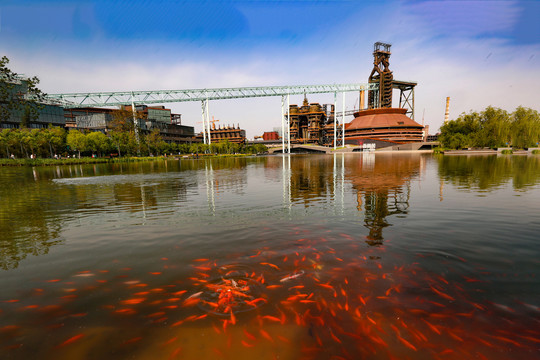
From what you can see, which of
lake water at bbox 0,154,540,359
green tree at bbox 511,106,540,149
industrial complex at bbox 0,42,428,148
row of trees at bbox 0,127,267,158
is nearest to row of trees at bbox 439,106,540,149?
green tree at bbox 511,106,540,149

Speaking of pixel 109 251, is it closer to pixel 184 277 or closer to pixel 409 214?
pixel 184 277

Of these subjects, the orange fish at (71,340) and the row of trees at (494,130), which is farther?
the row of trees at (494,130)

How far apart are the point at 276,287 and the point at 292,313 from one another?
0.81 metres

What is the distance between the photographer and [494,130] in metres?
80.4

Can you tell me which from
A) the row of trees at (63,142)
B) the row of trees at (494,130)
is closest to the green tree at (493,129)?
the row of trees at (494,130)

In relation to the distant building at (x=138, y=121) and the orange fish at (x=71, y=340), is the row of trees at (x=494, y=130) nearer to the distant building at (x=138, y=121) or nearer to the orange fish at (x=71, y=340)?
the orange fish at (x=71, y=340)

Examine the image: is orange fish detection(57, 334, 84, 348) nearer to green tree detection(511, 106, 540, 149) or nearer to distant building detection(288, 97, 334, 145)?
green tree detection(511, 106, 540, 149)

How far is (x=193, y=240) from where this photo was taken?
26.2ft

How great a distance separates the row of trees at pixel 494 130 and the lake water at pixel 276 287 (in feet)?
317

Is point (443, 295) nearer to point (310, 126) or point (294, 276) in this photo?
point (294, 276)

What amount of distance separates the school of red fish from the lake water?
0.02 meters

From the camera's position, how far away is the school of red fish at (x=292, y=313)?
355 cm

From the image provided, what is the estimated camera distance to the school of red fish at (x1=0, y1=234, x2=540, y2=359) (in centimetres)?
355

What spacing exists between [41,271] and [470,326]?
9.33 metres
